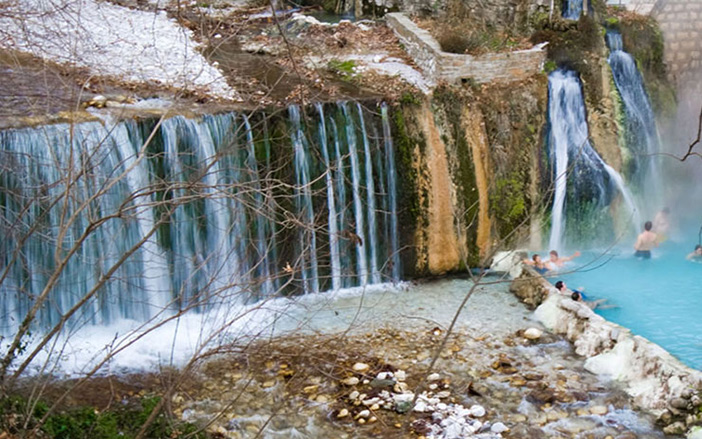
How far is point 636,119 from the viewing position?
13391 millimetres

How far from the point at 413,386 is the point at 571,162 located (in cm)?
→ 517

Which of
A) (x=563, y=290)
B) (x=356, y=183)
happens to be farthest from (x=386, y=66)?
(x=563, y=290)

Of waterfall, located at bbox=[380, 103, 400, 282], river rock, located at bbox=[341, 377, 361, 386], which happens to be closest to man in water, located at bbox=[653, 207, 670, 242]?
waterfall, located at bbox=[380, 103, 400, 282]

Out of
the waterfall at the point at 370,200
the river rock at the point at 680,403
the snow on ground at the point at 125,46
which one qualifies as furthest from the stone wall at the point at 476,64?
the river rock at the point at 680,403

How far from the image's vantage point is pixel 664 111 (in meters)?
14.0

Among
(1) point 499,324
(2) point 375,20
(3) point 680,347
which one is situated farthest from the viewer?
(2) point 375,20

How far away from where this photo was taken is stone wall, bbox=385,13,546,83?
1210 cm

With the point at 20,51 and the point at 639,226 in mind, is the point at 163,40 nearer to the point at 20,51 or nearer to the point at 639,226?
the point at 20,51

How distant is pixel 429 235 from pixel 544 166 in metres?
2.13

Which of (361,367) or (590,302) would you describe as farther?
(590,302)

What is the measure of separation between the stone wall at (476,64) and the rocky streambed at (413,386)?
144 inches

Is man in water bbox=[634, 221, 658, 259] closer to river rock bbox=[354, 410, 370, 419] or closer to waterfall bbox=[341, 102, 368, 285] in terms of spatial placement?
waterfall bbox=[341, 102, 368, 285]

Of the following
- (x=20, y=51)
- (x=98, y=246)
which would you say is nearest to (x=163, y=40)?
(x=20, y=51)

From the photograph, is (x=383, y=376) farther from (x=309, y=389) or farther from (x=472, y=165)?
(x=472, y=165)
